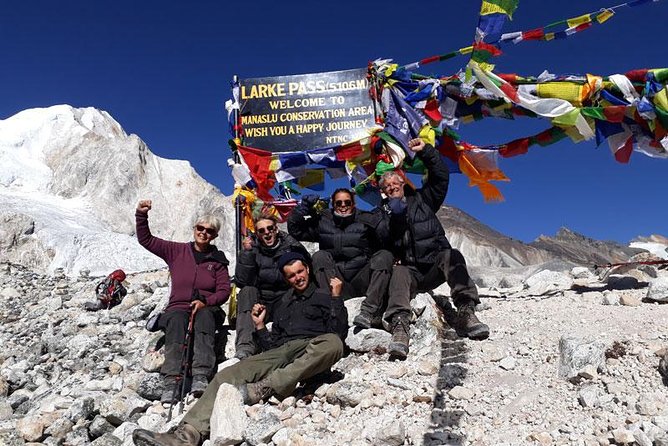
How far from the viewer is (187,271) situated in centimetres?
543

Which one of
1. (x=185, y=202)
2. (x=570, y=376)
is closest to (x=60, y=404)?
(x=570, y=376)

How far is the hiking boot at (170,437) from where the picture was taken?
349cm

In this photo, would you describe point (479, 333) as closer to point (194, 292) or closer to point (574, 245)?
point (194, 292)

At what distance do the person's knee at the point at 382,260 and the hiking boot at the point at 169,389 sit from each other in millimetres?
2247

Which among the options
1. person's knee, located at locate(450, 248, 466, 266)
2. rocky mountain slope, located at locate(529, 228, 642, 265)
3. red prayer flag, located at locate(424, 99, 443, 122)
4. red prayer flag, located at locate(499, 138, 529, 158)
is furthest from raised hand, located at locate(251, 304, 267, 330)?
rocky mountain slope, located at locate(529, 228, 642, 265)

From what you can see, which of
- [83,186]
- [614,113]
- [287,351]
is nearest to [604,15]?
[614,113]

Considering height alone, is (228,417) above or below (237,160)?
below

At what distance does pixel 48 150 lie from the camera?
37844 millimetres

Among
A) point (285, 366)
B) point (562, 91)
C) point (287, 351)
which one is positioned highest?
point (562, 91)

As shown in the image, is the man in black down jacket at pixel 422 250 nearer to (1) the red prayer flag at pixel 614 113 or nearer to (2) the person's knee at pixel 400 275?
(2) the person's knee at pixel 400 275

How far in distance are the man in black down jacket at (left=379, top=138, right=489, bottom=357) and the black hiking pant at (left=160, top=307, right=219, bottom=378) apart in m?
1.82

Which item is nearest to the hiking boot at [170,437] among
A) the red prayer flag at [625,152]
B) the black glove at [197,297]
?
the black glove at [197,297]

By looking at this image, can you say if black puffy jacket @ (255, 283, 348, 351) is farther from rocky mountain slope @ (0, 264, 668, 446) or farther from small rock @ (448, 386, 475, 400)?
small rock @ (448, 386, 475, 400)

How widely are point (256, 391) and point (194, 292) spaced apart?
171 centimetres
